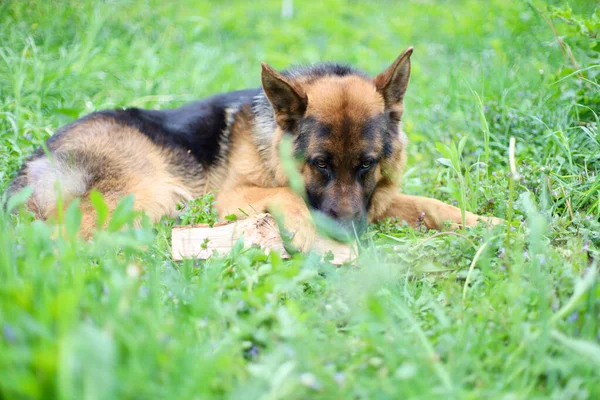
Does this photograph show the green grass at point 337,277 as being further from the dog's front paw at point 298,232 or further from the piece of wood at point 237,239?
the dog's front paw at point 298,232

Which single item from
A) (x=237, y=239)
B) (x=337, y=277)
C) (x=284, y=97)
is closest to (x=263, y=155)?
(x=284, y=97)

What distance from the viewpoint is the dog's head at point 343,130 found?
3.47 metres

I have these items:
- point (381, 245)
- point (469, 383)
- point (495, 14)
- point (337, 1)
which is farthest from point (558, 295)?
point (337, 1)

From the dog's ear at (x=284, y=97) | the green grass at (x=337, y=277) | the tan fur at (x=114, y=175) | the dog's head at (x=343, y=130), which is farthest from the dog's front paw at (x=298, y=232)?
the tan fur at (x=114, y=175)

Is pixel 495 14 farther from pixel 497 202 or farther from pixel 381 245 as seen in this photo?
pixel 381 245

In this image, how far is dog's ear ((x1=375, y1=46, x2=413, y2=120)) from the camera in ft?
12.0

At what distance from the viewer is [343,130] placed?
347 centimetres

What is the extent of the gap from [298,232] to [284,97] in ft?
3.00

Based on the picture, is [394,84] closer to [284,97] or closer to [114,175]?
[284,97]

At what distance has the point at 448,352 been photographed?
215 centimetres

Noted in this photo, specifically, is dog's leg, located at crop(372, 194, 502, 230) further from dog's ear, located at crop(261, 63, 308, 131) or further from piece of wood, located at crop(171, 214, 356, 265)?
dog's ear, located at crop(261, 63, 308, 131)

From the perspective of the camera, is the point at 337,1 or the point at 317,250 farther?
the point at 337,1

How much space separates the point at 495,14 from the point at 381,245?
4822mm

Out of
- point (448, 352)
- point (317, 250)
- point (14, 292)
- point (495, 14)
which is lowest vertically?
point (317, 250)
